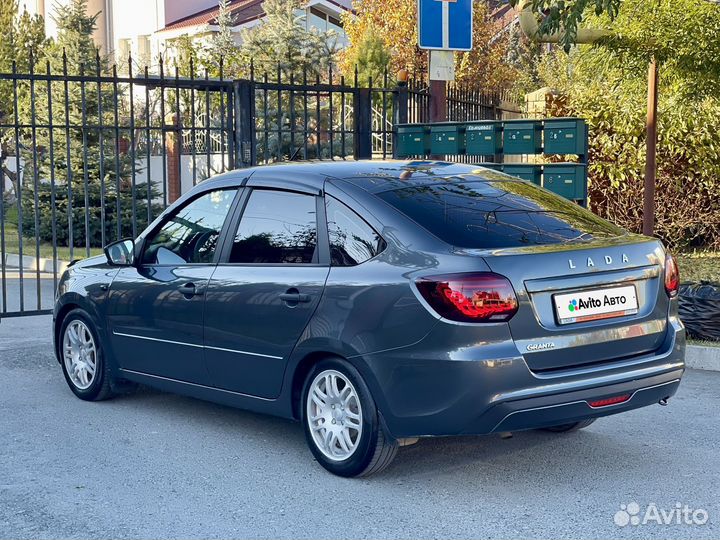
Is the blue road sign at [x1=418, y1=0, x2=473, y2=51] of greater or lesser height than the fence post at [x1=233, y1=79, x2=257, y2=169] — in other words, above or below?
above

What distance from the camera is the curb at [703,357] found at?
332 inches

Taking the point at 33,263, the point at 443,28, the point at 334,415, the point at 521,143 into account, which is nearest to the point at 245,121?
the point at 443,28

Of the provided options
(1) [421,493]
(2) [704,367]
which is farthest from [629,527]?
(2) [704,367]

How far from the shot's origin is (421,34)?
1066 cm

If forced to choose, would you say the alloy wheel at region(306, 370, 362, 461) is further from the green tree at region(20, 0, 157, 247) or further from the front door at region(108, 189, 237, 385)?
the green tree at region(20, 0, 157, 247)

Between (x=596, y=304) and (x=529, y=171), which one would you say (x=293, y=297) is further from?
(x=529, y=171)

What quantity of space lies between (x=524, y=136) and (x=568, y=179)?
684 mm

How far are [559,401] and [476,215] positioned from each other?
1.09 metres

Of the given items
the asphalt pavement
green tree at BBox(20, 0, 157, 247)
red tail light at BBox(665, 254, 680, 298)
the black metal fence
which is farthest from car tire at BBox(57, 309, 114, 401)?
green tree at BBox(20, 0, 157, 247)

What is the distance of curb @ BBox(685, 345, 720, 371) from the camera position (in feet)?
27.7

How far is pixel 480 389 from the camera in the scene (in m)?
4.95

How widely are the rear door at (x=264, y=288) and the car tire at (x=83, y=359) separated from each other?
4.31ft

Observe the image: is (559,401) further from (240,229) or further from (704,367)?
(704,367)

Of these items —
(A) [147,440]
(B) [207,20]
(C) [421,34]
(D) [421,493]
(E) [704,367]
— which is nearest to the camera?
(D) [421,493]
